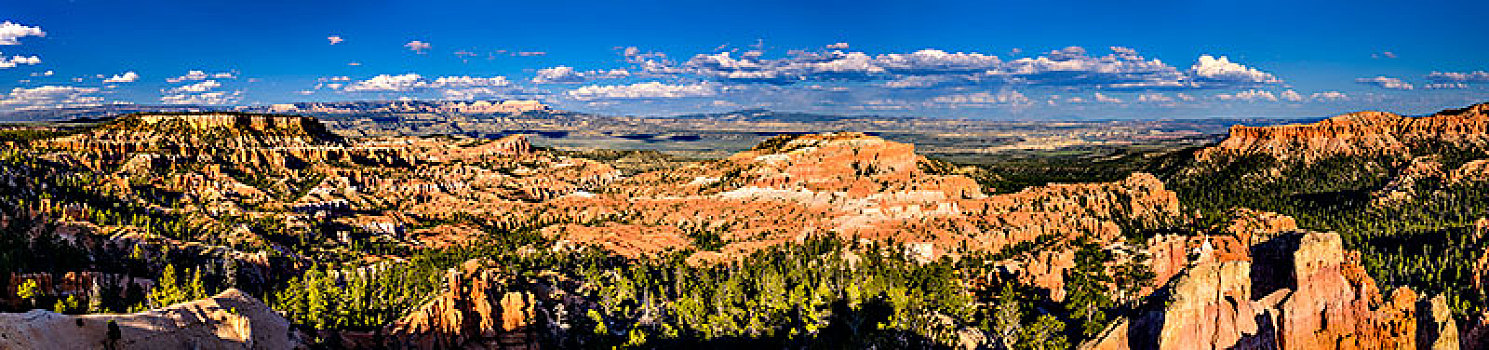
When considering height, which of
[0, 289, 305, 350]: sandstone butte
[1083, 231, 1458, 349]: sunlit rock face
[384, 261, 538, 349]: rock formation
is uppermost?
[0, 289, 305, 350]: sandstone butte

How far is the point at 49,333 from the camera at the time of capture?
26.2 meters

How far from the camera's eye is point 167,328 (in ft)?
103

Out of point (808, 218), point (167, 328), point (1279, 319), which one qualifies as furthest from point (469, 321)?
point (808, 218)

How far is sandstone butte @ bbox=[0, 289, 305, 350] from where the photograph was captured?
25.7 m

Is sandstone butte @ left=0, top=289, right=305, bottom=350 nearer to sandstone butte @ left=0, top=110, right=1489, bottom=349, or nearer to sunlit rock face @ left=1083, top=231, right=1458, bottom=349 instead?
sandstone butte @ left=0, top=110, right=1489, bottom=349

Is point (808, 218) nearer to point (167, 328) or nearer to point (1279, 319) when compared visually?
point (1279, 319)

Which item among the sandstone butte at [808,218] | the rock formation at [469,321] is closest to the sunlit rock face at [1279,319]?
the sandstone butte at [808,218]

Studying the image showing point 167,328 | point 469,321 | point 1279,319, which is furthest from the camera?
point 469,321

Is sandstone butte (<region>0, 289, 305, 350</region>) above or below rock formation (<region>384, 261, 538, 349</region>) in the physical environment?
above

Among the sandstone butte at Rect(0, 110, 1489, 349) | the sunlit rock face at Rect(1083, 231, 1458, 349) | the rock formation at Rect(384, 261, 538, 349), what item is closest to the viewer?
the sunlit rock face at Rect(1083, 231, 1458, 349)

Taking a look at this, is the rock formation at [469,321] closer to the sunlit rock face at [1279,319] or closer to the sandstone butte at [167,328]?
the sandstone butte at [167,328]

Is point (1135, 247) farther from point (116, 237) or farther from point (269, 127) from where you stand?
point (269, 127)

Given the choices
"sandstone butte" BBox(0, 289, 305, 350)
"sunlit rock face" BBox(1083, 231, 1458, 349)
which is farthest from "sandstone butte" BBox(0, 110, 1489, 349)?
"sandstone butte" BBox(0, 289, 305, 350)

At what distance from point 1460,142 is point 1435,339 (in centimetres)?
19973
